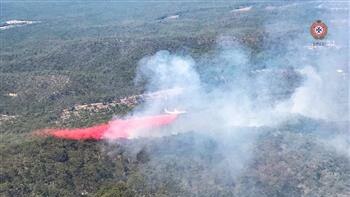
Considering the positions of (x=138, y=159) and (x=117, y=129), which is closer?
(x=138, y=159)

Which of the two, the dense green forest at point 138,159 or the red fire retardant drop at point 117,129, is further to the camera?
the red fire retardant drop at point 117,129

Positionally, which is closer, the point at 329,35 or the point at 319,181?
the point at 319,181

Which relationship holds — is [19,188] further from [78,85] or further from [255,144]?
[78,85]

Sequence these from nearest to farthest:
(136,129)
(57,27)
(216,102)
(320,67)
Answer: (136,129), (216,102), (320,67), (57,27)

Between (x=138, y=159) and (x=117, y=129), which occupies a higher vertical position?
(x=138, y=159)

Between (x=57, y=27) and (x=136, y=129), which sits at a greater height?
(x=136, y=129)

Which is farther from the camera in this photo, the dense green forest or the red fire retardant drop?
the red fire retardant drop

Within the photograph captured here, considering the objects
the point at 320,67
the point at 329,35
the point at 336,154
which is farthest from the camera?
the point at 329,35

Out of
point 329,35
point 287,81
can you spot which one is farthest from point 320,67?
point 329,35
